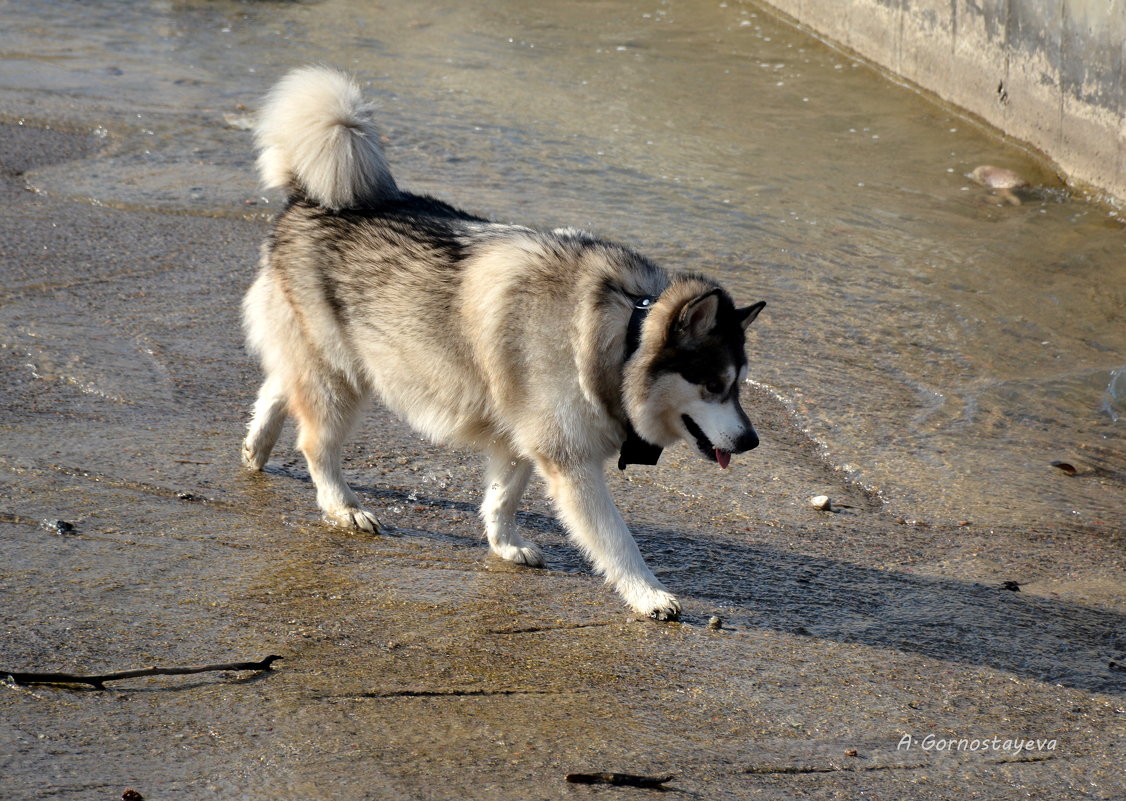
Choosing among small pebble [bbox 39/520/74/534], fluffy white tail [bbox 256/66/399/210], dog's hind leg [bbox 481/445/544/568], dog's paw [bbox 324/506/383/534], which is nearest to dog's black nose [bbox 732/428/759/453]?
dog's hind leg [bbox 481/445/544/568]

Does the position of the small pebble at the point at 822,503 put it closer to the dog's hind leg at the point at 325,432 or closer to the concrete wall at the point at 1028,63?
the dog's hind leg at the point at 325,432

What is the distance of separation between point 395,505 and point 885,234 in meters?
5.05

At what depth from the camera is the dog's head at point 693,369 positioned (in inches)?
154

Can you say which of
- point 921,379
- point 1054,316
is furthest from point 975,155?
point 921,379

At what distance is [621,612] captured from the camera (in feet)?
13.4

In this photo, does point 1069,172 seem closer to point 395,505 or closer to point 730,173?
point 730,173

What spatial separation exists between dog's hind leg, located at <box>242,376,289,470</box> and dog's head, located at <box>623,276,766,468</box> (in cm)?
156

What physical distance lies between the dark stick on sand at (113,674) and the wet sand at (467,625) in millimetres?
30

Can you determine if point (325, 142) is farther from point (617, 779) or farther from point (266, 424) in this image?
point (617, 779)

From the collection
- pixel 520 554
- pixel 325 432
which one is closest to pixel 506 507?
pixel 520 554

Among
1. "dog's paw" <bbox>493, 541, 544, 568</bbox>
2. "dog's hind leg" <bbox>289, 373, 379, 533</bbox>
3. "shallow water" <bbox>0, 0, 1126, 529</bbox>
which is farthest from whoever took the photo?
"shallow water" <bbox>0, 0, 1126, 529</bbox>

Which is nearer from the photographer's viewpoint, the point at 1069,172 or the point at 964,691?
the point at 964,691

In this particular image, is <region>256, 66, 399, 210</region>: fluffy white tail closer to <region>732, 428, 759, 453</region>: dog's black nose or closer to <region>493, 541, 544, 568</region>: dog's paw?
<region>493, 541, 544, 568</region>: dog's paw

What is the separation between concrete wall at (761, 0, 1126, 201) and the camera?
30.1 feet
